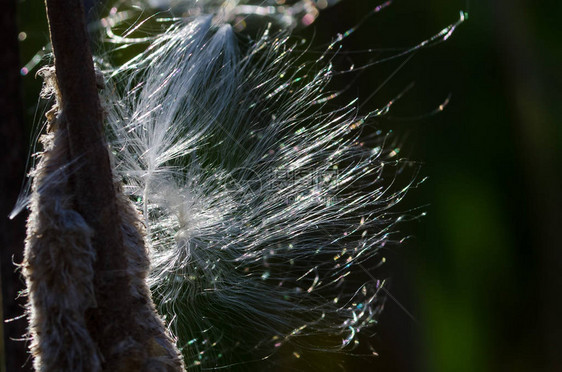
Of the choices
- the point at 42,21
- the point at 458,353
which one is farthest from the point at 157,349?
the point at 458,353

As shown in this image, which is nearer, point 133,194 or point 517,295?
point 133,194

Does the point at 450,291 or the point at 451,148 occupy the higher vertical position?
the point at 451,148

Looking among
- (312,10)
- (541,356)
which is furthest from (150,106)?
(541,356)

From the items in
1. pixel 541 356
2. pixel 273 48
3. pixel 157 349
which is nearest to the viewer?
pixel 157 349

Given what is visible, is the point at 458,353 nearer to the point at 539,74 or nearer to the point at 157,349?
the point at 539,74

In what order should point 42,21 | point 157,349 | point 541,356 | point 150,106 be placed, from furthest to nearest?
1. point 541,356
2. point 42,21
3. point 150,106
4. point 157,349

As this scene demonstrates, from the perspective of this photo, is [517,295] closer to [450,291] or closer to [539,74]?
[450,291]

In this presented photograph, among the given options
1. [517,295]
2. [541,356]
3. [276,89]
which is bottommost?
[541,356]
